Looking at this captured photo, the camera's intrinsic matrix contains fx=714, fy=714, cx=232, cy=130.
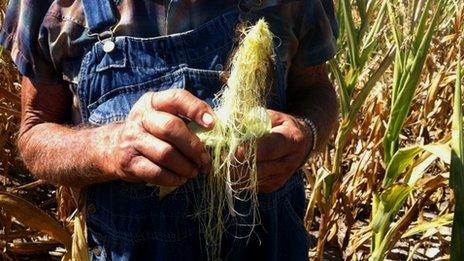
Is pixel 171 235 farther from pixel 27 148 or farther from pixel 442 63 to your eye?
pixel 442 63

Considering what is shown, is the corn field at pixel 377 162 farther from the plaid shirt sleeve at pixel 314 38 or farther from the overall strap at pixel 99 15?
the overall strap at pixel 99 15

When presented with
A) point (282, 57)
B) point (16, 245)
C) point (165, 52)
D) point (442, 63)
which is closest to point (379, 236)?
point (282, 57)

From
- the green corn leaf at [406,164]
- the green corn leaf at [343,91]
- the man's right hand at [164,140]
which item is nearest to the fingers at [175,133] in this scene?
the man's right hand at [164,140]

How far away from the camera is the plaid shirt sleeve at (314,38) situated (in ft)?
4.03

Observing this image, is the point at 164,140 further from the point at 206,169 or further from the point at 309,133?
the point at 309,133

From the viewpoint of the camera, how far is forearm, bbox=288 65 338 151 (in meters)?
1.22

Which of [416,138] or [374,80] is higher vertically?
[374,80]

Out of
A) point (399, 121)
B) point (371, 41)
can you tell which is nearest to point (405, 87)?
point (399, 121)

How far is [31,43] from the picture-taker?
1.14 m

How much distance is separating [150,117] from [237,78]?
14 centimetres

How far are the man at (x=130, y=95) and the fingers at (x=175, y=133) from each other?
7 centimetres

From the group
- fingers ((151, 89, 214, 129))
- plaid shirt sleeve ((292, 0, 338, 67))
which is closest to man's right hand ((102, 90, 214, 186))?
fingers ((151, 89, 214, 129))

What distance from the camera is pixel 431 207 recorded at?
2951mm

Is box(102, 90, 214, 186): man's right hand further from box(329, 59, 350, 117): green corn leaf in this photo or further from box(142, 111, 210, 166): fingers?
box(329, 59, 350, 117): green corn leaf
